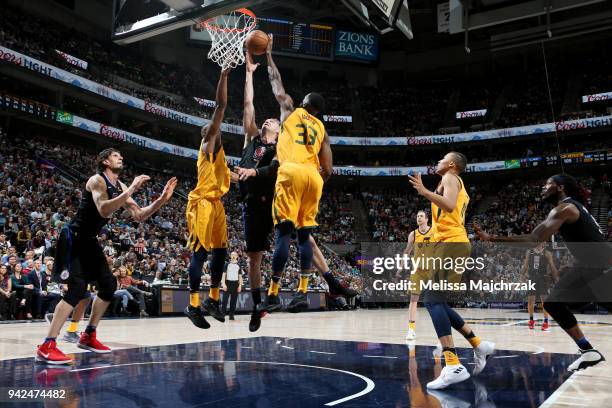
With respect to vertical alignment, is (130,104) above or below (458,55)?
below

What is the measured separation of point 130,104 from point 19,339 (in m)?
22.9

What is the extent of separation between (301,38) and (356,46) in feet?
16.1

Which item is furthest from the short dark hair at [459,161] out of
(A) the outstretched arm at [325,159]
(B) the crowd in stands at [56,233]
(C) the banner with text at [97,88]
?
(C) the banner with text at [97,88]

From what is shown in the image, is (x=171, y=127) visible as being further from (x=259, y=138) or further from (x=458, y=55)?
(x=259, y=138)

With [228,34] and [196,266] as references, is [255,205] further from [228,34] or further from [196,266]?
[228,34]

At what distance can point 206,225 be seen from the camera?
5.84m

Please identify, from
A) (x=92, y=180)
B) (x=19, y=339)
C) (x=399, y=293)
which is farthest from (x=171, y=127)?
(x=92, y=180)

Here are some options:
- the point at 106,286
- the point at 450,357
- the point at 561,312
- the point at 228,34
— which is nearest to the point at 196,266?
the point at 106,286

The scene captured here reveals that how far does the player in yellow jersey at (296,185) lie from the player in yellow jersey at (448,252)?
105 centimetres

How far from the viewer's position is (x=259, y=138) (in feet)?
20.1

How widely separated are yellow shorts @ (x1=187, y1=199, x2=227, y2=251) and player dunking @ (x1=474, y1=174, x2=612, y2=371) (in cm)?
284

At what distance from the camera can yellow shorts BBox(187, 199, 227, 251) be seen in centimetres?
584

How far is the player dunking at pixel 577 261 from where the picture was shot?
18.1ft

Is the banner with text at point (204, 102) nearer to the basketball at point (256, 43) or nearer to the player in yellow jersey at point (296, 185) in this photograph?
the basketball at point (256, 43)
